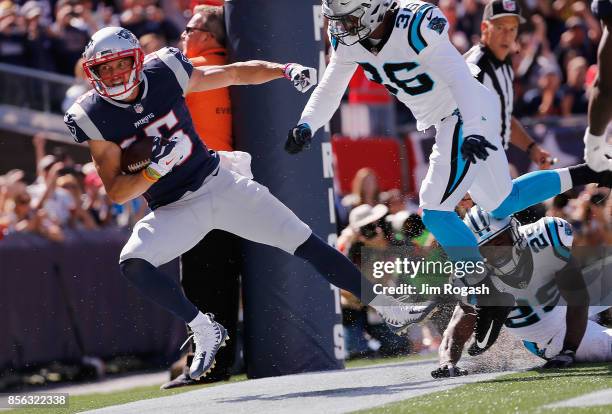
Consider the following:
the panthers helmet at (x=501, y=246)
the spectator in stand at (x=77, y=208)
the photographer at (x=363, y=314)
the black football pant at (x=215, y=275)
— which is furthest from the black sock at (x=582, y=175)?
the spectator in stand at (x=77, y=208)

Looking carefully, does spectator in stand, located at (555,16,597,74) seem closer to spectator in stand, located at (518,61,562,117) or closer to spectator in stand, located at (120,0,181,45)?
spectator in stand, located at (518,61,562,117)

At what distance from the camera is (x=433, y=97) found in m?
5.83

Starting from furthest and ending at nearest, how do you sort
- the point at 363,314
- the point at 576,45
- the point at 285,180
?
the point at 576,45 → the point at 363,314 → the point at 285,180

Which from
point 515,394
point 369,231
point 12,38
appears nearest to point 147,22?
point 12,38

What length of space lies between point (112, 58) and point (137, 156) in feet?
1.48

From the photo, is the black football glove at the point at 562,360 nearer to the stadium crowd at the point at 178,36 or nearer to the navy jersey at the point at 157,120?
the navy jersey at the point at 157,120

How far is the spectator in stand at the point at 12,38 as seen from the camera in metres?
11.5

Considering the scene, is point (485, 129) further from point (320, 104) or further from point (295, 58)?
point (295, 58)

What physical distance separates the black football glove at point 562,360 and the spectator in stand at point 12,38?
7201 mm

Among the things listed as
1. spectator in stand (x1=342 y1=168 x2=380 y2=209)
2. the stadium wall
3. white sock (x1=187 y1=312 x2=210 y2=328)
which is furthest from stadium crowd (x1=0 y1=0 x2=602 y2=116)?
white sock (x1=187 y1=312 x2=210 y2=328)

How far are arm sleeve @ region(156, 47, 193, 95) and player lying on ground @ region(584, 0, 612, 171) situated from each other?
183 cm

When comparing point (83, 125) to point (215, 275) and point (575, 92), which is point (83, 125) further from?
point (575, 92)

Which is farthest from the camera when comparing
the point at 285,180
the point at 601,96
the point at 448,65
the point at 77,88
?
the point at 77,88

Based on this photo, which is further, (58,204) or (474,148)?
(58,204)
